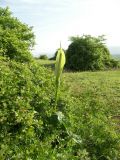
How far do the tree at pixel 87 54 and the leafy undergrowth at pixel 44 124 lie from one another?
564 inches

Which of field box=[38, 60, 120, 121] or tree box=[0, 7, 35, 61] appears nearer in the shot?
tree box=[0, 7, 35, 61]

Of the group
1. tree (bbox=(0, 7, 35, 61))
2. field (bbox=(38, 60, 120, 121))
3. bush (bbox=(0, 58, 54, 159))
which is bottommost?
field (bbox=(38, 60, 120, 121))

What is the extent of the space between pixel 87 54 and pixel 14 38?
1425 centimetres

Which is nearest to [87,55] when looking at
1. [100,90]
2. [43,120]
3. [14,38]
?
[100,90]

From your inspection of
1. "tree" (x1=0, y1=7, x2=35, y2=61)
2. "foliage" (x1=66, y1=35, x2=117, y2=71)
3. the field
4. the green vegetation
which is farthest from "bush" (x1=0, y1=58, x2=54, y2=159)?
"foliage" (x1=66, y1=35, x2=117, y2=71)

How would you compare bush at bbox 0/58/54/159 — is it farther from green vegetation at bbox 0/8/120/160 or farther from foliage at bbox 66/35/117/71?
foliage at bbox 66/35/117/71

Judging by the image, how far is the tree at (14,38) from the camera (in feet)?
30.4

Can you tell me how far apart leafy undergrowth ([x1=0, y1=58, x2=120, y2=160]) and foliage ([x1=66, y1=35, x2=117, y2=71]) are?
47.0ft

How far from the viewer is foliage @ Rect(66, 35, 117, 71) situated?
76.2ft

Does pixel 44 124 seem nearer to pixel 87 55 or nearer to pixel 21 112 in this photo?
pixel 21 112

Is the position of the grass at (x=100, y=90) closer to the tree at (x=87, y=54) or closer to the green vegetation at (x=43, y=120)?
the green vegetation at (x=43, y=120)

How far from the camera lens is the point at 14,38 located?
9.57m

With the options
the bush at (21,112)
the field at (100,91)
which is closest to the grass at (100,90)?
the field at (100,91)

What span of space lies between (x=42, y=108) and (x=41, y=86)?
2.79ft
